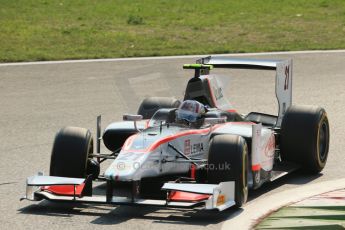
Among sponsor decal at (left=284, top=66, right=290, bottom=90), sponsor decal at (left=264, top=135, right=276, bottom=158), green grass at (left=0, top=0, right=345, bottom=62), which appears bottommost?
sponsor decal at (left=264, top=135, right=276, bottom=158)

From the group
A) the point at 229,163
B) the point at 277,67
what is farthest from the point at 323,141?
the point at 229,163

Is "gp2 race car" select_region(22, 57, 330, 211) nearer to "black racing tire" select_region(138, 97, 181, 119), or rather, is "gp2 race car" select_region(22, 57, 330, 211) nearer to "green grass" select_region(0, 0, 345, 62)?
"black racing tire" select_region(138, 97, 181, 119)

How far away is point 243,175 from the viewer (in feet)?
33.0

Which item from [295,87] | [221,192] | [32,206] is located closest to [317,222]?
[221,192]

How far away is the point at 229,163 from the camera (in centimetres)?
999

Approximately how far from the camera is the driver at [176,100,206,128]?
432 inches

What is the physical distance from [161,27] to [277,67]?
12.4 meters

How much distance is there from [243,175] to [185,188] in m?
0.74

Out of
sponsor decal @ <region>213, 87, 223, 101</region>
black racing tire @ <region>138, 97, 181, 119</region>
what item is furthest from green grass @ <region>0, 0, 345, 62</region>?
sponsor decal @ <region>213, 87, 223, 101</region>

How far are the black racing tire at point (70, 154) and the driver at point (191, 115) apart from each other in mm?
1005

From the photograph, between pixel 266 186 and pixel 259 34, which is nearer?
pixel 266 186

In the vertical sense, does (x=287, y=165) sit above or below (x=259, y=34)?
below

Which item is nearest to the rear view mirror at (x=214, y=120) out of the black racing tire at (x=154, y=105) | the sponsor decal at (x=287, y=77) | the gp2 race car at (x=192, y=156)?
the gp2 race car at (x=192, y=156)

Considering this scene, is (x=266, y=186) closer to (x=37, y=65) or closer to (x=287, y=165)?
(x=287, y=165)
